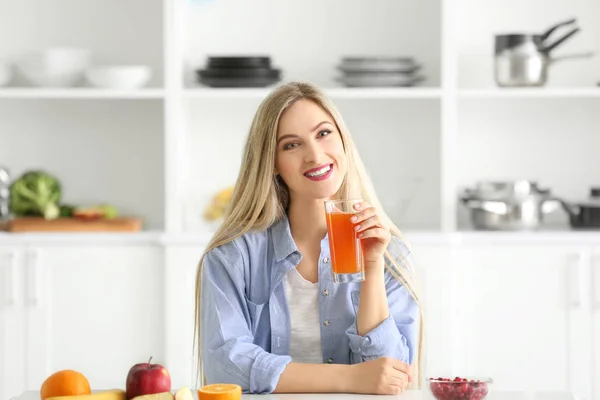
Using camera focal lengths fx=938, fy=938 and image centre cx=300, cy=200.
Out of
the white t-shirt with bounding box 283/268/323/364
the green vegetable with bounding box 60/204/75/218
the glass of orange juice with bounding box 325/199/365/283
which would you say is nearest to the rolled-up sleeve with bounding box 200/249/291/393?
the white t-shirt with bounding box 283/268/323/364

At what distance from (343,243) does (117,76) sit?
179cm

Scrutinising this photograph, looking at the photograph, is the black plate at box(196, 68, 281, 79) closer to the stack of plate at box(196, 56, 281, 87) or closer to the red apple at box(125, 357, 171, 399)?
the stack of plate at box(196, 56, 281, 87)

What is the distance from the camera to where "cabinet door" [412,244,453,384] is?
3.46 metres

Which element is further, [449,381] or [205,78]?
[205,78]

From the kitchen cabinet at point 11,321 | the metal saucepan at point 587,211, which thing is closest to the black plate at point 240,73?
the kitchen cabinet at point 11,321

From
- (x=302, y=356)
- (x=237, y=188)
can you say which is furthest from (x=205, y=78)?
(x=302, y=356)

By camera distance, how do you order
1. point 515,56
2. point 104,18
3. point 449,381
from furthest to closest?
point 104,18, point 515,56, point 449,381

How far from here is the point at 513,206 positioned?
3.52m

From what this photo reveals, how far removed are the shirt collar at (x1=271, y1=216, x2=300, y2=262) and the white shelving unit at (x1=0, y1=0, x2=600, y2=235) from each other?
154 cm

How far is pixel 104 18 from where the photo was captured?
12.7 feet

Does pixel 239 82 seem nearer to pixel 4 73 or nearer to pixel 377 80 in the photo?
pixel 377 80

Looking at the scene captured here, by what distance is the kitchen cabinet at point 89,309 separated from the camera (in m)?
3.52

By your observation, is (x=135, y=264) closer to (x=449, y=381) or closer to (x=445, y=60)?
(x=445, y=60)

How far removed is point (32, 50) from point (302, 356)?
2230 mm
